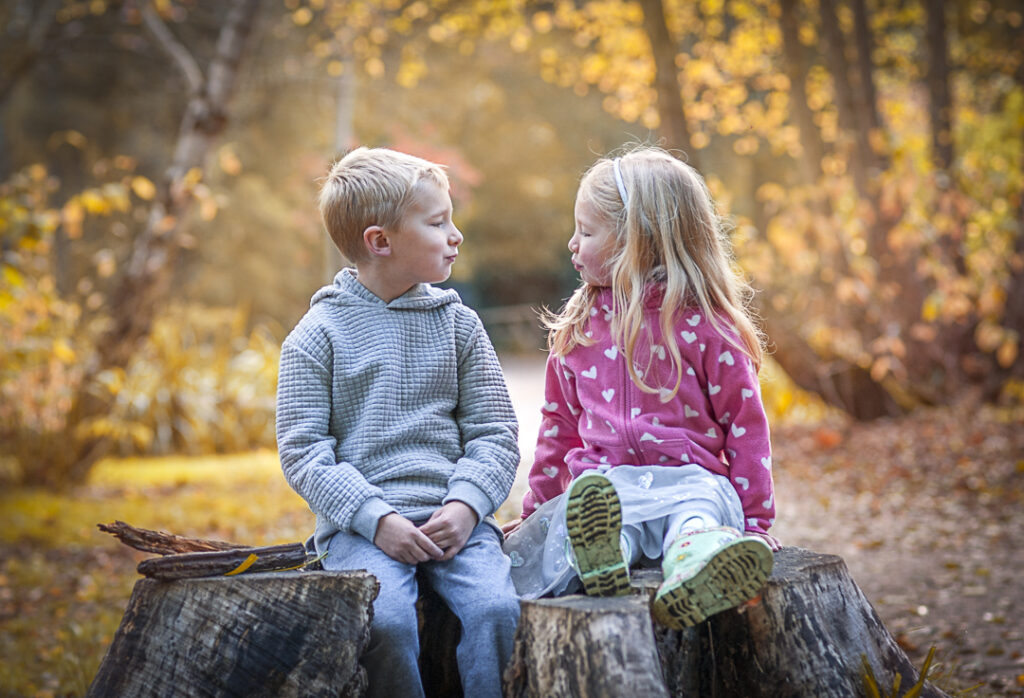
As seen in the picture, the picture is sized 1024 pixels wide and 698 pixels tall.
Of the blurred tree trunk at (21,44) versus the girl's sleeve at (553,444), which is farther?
the blurred tree trunk at (21,44)

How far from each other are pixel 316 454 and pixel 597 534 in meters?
0.74

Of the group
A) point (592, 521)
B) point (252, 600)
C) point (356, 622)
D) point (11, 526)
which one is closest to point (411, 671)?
point (356, 622)

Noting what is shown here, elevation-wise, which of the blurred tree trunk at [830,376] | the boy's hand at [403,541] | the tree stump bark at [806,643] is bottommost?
the blurred tree trunk at [830,376]

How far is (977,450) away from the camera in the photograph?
7.00 m

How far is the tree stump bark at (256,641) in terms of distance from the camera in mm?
2184

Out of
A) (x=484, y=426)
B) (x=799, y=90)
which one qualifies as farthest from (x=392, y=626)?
(x=799, y=90)

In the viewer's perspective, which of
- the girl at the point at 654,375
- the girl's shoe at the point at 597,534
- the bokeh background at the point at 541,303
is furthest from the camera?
the bokeh background at the point at 541,303

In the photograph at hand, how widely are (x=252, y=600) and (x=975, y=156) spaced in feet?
24.4

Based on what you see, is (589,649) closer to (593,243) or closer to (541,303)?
(593,243)

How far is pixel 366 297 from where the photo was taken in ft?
8.58

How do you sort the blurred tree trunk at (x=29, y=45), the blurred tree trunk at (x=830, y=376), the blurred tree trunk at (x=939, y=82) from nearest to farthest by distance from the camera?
the blurred tree trunk at (x=29, y=45)
the blurred tree trunk at (x=830, y=376)
the blurred tree trunk at (x=939, y=82)

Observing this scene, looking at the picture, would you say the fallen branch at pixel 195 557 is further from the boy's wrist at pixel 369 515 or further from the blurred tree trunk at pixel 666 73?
the blurred tree trunk at pixel 666 73

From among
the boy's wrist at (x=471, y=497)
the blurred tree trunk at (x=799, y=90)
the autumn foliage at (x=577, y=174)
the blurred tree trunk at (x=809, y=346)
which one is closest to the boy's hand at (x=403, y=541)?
the boy's wrist at (x=471, y=497)

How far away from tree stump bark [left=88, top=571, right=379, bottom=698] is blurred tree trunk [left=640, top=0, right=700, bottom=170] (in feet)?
20.1
